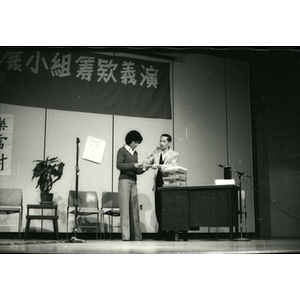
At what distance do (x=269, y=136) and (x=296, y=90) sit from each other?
0.98 m

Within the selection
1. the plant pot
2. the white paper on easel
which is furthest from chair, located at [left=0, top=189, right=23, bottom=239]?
the white paper on easel

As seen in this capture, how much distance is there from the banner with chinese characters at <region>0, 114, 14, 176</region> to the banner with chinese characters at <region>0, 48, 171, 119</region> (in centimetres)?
44

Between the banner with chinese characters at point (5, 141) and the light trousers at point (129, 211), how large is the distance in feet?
5.95

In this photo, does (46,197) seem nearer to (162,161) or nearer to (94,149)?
(94,149)

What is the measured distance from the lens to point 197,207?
5793 millimetres

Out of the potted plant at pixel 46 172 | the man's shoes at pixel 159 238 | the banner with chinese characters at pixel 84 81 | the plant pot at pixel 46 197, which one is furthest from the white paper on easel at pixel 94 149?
the man's shoes at pixel 159 238

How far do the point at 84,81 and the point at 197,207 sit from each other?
271 cm

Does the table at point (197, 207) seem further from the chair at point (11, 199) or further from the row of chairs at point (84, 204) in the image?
the chair at point (11, 199)

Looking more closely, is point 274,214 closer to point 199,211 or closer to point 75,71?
point 199,211

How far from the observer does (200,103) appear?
8.00 meters

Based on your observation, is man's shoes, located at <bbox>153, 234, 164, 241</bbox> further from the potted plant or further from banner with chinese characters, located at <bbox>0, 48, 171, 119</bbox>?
banner with chinese characters, located at <bbox>0, 48, 171, 119</bbox>

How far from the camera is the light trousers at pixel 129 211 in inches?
248

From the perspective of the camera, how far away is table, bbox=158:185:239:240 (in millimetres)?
5688
